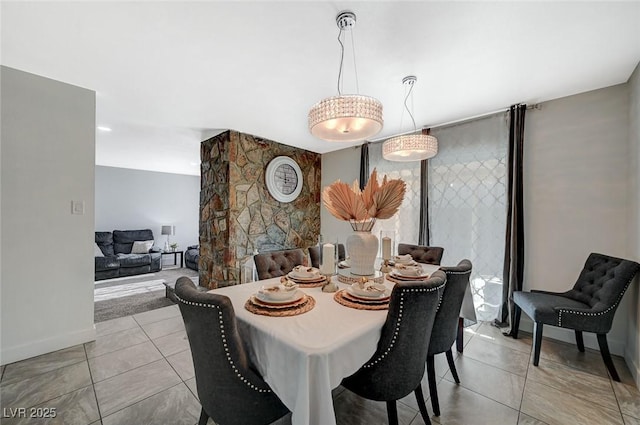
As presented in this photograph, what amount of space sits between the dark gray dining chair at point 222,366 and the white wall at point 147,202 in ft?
21.2

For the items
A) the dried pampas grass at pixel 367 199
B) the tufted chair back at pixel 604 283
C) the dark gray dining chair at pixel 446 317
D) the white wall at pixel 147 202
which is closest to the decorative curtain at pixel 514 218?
the tufted chair back at pixel 604 283

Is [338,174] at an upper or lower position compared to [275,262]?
upper

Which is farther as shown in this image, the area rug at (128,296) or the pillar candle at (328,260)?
the area rug at (128,296)

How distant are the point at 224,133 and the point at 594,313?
440cm

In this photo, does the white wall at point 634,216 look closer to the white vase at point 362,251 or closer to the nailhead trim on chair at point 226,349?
the white vase at point 362,251

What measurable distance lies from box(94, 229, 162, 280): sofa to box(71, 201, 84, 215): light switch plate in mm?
3316

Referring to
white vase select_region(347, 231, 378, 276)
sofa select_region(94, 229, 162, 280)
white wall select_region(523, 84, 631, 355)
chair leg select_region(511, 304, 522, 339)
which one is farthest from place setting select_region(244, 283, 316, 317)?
sofa select_region(94, 229, 162, 280)

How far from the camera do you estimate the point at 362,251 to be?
1.84 metres

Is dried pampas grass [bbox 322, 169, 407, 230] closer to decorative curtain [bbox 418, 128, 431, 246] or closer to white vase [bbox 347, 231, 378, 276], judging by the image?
white vase [bbox 347, 231, 378, 276]

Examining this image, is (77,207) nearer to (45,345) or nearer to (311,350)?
(45,345)

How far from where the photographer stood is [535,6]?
1467 mm

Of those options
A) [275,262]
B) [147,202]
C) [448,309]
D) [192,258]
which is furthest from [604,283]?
[147,202]

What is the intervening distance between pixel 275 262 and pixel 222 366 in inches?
48.9

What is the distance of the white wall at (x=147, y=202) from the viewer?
6.06 m
